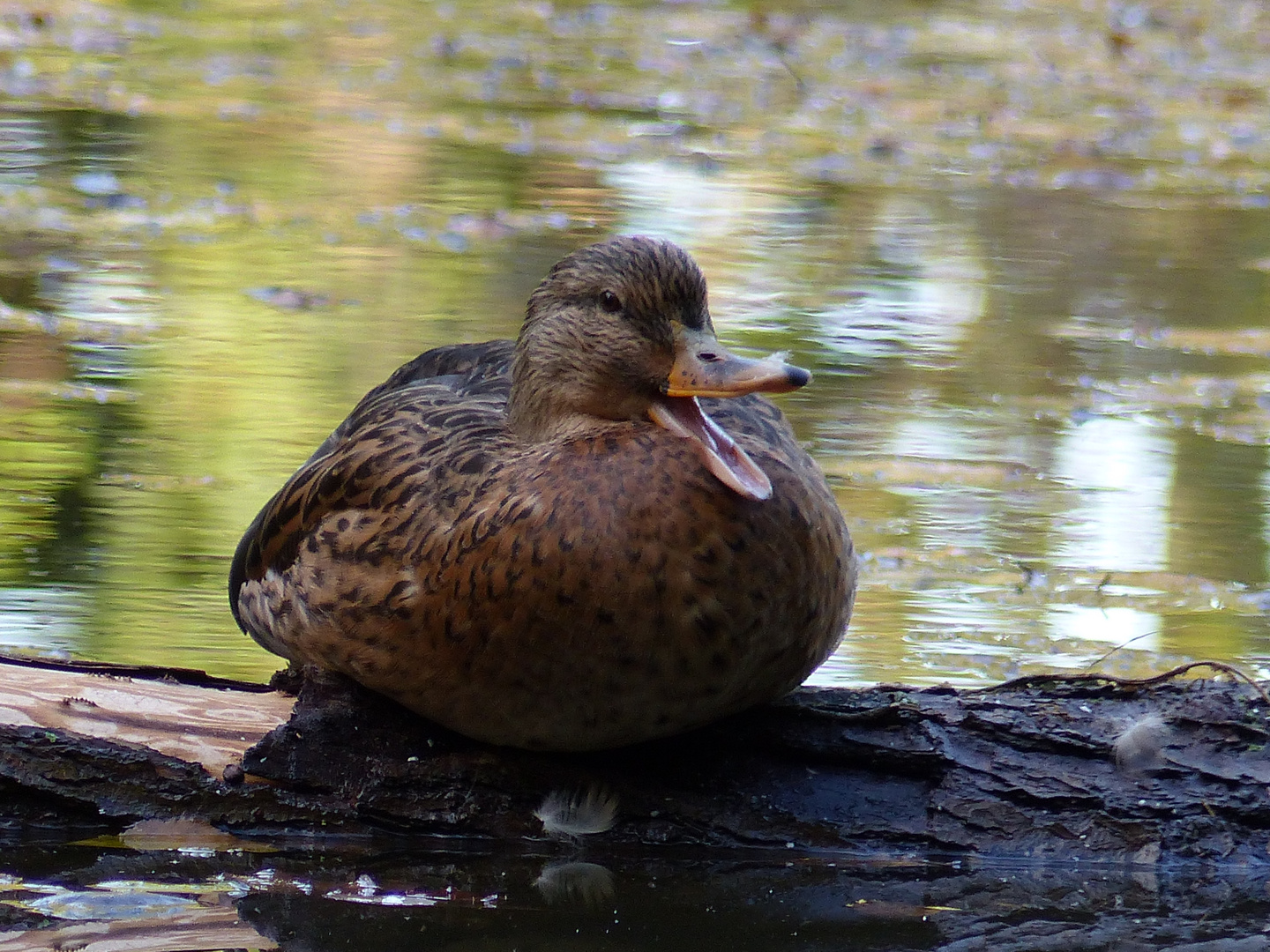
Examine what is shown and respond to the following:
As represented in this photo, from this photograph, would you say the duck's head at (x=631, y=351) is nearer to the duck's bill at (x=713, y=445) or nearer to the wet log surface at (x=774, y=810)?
the duck's bill at (x=713, y=445)

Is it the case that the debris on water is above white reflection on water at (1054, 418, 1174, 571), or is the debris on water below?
above

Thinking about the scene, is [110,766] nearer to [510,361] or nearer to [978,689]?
[510,361]

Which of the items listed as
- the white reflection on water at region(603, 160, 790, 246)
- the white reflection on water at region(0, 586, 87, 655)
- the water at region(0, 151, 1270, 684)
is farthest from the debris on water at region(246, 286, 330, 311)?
the white reflection on water at region(0, 586, 87, 655)

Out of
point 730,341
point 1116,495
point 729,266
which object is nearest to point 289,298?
point 730,341

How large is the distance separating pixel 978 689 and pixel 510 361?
1.21m

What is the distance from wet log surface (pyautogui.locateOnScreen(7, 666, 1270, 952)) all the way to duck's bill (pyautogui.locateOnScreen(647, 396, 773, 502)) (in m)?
0.50

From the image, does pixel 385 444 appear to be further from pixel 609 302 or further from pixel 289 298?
pixel 289 298

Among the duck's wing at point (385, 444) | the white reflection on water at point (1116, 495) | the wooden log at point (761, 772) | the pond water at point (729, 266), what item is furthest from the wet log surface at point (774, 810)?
the white reflection on water at point (1116, 495)

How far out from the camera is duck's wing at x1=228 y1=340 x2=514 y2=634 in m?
3.91

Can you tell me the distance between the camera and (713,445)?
3.65 metres

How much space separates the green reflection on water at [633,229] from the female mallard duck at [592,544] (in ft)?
2.82

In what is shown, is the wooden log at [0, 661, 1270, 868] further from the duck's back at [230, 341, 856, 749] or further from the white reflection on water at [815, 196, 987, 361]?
the white reflection on water at [815, 196, 987, 361]

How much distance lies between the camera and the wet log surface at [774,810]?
360cm

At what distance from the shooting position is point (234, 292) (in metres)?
7.62
